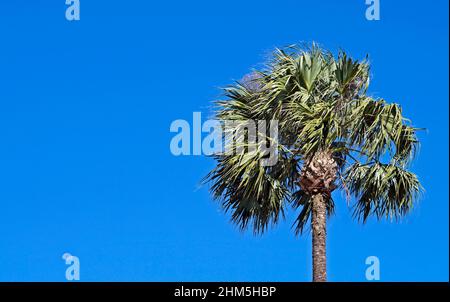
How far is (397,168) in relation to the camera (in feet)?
62.5

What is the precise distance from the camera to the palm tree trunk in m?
17.6

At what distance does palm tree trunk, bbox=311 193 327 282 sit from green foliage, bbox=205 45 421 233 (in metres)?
0.72

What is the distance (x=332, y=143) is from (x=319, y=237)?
1677 mm

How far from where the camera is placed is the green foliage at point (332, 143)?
18688mm

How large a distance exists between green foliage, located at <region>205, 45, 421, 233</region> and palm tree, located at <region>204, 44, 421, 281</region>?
0.02 metres

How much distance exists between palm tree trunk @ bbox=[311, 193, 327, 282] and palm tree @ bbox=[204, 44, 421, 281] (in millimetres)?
187

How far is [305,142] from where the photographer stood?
18.3 meters

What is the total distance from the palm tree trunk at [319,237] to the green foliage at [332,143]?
2.35ft

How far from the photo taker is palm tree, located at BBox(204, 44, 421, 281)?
18609 millimetres

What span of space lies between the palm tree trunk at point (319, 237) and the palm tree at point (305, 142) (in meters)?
0.19
